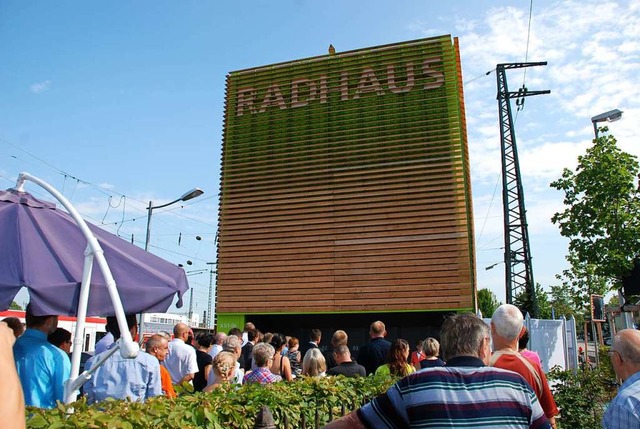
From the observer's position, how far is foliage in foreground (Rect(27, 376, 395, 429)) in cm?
271

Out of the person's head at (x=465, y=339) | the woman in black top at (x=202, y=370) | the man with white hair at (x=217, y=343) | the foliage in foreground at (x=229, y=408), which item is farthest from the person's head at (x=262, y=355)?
the person's head at (x=465, y=339)

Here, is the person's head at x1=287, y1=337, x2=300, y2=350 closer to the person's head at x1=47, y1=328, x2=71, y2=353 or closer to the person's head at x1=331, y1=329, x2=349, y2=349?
the person's head at x1=331, y1=329, x2=349, y2=349

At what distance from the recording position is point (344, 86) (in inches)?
644

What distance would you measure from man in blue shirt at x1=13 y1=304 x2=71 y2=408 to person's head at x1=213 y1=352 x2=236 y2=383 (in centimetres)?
128

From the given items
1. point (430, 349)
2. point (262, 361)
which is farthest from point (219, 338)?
point (430, 349)

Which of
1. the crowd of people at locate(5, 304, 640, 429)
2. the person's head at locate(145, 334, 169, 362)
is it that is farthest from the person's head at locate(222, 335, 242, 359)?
the person's head at locate(145, 334, 169, 362)

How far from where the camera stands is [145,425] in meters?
2.82

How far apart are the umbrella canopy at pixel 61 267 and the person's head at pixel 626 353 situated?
9.84 ft

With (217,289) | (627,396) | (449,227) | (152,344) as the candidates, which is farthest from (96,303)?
(217,289)

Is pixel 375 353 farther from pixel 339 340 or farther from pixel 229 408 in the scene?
pixel 229 408

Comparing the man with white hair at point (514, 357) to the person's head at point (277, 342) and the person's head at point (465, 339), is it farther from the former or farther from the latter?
the person's head at point (277, 342)

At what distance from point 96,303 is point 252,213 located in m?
12.7

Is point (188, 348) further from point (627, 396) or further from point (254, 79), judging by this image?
point (254, 79)

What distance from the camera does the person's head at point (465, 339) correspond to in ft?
7.45
